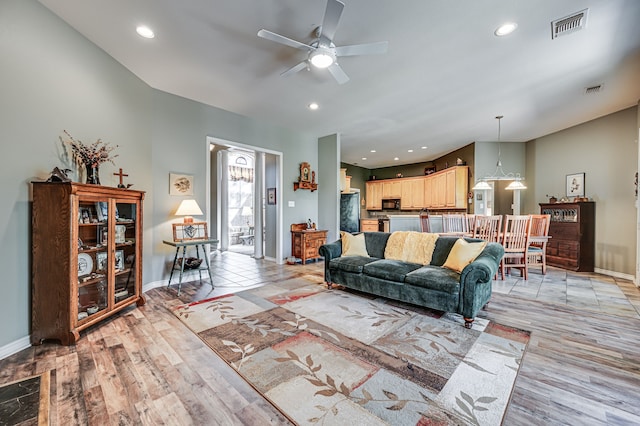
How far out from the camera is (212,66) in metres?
3.21

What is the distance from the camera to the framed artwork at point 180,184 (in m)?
4.08

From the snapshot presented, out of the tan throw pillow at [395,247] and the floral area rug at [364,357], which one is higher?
the tan throw pillow at [395,247]

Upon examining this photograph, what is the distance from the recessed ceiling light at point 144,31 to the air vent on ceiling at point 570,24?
3.93 metres

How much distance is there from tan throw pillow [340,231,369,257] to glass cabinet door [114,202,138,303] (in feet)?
9.22

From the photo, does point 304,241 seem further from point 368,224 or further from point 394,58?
point 394,58

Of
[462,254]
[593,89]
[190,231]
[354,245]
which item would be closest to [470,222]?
[462,254]

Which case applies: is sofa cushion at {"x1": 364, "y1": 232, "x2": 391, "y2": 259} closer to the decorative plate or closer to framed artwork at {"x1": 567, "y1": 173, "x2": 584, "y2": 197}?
the decorative plate

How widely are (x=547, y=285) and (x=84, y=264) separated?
6123mm

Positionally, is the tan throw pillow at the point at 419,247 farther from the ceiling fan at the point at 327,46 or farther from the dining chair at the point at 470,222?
the ceiling fan at the point at 327,46

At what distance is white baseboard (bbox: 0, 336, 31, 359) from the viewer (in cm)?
206

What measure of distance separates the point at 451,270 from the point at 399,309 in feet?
2.55

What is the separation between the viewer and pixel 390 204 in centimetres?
938

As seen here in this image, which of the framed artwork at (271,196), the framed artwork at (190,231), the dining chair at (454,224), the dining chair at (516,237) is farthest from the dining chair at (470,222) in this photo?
the framed artwork at (190,231)

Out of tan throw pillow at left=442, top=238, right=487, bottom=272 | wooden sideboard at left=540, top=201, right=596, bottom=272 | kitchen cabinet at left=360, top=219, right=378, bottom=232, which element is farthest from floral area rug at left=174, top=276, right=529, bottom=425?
kitchen cabinet at left=360, top=219, right=378, bottom=232
